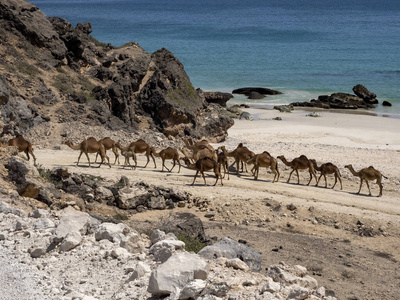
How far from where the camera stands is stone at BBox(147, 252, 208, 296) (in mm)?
8484

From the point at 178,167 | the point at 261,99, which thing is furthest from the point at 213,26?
the point at 178,167

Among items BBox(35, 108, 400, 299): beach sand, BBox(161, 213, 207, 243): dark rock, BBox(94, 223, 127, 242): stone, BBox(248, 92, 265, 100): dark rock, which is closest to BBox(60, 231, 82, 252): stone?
BBox(94, 223, 127, 242): stone

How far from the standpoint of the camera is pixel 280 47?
101438mm

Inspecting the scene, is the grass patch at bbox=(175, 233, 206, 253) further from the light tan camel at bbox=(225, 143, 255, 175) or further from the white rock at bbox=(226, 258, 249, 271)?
the light tan camel at bbox=(225, 143, 255, 175)

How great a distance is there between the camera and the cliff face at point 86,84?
28.3 meters

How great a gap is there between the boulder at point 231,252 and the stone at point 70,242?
7.36 ft

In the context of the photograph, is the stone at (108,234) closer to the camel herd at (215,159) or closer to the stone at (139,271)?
the stone at (139,271)

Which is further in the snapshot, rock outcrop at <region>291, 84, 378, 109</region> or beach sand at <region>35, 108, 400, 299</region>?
rock outcrop at <region>291, 84, 378, 109</region>

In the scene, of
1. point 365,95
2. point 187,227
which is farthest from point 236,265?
point 365,95

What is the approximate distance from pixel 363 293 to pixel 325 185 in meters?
10.5

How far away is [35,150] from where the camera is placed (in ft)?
78.8

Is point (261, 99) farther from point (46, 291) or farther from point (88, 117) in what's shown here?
point (46, 291)

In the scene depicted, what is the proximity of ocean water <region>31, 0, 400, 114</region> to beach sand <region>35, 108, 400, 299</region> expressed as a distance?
30.4 meters

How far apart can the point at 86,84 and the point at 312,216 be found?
17358 millimetres
